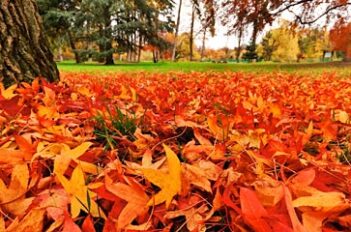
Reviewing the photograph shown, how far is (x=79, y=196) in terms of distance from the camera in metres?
0.79

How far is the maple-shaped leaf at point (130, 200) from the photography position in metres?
0.73

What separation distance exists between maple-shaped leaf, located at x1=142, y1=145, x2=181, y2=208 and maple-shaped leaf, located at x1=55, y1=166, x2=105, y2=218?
122mm

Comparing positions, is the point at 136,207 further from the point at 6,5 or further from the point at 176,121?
the point at 6,5

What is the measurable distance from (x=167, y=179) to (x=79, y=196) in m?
0.19

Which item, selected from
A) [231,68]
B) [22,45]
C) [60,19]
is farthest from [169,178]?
[60,19]

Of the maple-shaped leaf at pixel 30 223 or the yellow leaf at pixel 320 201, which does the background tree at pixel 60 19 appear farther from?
the yellow leaf at pixel 320 201

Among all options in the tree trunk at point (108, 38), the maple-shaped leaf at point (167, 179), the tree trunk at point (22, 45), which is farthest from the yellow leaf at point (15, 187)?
the tree trunk at point (108, 38)

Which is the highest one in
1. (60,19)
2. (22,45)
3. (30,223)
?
(60,19)

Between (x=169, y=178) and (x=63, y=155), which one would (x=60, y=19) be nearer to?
(x=63, y=155)

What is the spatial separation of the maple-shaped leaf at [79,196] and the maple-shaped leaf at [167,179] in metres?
0.12

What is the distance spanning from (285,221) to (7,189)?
600 mm

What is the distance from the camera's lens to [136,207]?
2.49ft

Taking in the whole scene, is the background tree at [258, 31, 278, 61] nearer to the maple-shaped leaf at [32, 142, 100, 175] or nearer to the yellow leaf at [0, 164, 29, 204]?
the maple-shaped leaf at [32, 142, 100, 175]

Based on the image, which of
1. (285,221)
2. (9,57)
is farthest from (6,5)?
(285,221)
